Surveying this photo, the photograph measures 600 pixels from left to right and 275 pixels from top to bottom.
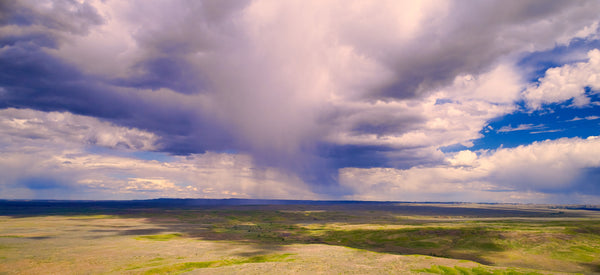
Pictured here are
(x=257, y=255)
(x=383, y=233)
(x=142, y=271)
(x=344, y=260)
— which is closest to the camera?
(x=142, y=271)

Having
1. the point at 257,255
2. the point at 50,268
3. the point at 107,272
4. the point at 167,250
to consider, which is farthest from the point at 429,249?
the point at 50,268

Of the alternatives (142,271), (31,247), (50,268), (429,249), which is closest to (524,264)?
(429,249)

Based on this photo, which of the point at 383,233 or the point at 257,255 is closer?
the point at 257,255

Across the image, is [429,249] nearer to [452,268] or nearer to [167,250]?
[452,268]

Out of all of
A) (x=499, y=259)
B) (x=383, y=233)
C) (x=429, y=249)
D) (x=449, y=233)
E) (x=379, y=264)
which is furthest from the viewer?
(x=383, y=233)

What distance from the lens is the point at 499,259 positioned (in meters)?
91.5

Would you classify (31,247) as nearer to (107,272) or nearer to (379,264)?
(107,272)

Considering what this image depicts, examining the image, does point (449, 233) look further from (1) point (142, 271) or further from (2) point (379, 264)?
(1) point (142, 271)

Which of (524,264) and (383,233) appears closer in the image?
(524,264)

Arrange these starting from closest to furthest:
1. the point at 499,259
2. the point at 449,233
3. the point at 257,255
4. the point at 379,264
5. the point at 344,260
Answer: the point at 379,264 < the point at 344,260 < the point at 257,255 < the point at 499,259 < the point at 449,233

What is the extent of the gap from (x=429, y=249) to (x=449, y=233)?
1042 inches

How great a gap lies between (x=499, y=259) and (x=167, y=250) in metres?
94.1

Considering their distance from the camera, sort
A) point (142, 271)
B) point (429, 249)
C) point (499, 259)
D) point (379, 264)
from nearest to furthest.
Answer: point (142, 271)
point (379, 264)
point (499, 259)
point (429, 249)

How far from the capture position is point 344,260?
2901 inches
